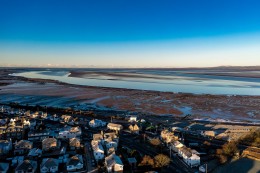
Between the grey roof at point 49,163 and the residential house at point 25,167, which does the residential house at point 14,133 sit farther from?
the grey roof at point 49,163

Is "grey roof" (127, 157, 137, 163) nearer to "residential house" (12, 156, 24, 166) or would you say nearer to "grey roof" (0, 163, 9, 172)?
"residential house" (12, 156, 24, 166)

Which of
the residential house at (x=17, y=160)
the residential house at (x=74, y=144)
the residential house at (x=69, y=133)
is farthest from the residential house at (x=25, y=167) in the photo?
the residential house at (x=69, y=133)

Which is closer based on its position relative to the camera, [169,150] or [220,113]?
[169,150]

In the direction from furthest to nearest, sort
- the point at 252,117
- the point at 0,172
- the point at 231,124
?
the point at 252,117 < the point at 231,124 < the point at 0,172

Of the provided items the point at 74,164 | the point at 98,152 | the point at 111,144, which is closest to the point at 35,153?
the point at 74,164

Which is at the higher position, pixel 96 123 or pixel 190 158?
pixel 96 123

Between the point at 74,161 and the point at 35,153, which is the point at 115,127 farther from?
the point at 74,161

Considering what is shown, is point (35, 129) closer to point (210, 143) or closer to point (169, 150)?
point (169, 150)

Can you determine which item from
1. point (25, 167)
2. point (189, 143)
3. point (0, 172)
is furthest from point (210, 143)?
point (0, 172)
